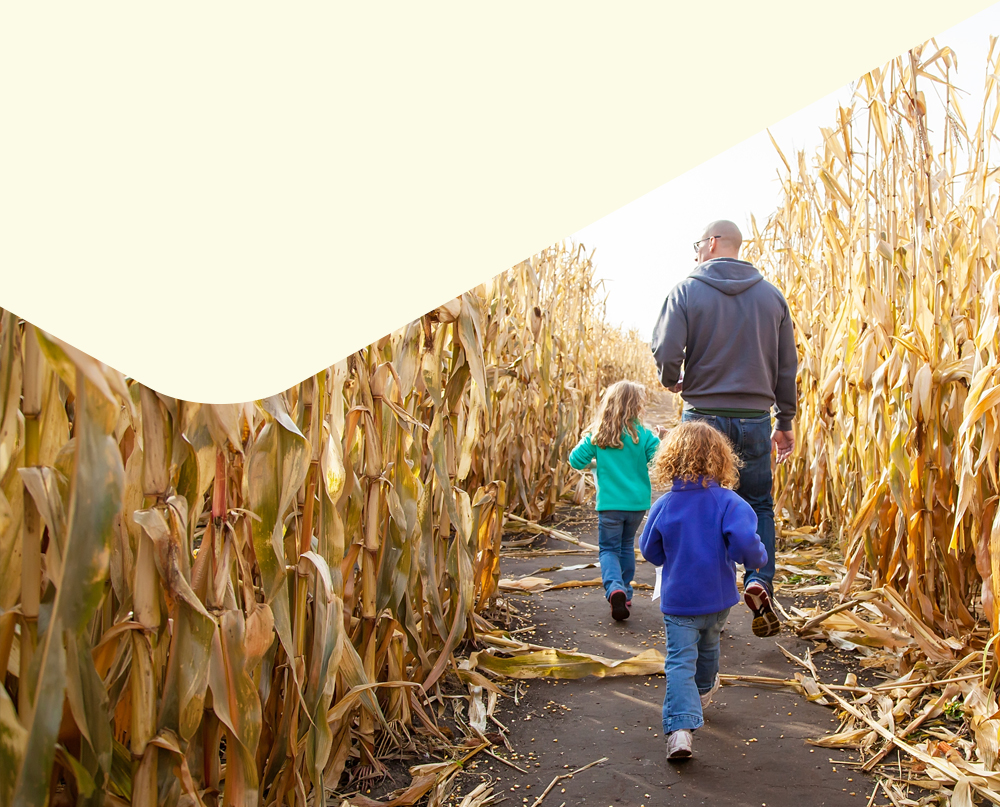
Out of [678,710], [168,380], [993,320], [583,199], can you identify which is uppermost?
[993,320]

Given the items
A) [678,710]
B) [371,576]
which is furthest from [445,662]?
[678,710]

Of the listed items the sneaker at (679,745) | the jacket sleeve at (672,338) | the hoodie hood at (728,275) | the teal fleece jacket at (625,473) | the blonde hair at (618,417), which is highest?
the hoodie hood at (728,275)

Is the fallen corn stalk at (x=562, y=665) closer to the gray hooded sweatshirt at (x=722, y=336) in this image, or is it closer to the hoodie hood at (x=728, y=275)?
the gray hooded sweatshirt at (x=722, y=336)

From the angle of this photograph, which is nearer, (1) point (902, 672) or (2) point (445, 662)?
(2) point (445, 662)

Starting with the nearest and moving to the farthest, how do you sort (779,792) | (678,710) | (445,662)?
(779,792) < (678,710) < (445,662)

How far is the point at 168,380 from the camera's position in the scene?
0.51m

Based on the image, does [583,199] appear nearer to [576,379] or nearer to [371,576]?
[371,576]

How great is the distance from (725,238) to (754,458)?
93 cm

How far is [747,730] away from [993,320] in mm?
1368

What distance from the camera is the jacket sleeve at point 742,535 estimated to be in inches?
89.0

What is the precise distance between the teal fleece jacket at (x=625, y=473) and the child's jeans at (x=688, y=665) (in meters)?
1.16

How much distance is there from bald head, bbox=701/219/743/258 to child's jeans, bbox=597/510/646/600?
120 centimetres

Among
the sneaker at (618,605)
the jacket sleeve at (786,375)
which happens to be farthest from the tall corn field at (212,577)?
the jacket sleeve at (786,375)

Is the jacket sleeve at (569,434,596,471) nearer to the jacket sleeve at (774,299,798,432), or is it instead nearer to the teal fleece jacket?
the teal fleece jacket
